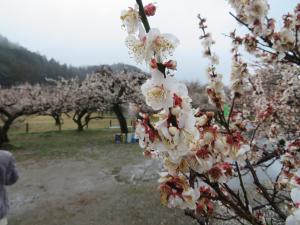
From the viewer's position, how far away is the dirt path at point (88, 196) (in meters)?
5.53

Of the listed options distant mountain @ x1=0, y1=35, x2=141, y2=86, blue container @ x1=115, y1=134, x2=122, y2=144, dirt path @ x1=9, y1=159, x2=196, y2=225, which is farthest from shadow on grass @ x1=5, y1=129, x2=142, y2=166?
distant mountain @ x1=0, y1=35, x2=141, y2=86

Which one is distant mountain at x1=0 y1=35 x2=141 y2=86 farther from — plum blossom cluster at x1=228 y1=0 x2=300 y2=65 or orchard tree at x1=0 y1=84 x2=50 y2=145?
plum blossom cluster at x1=228 y1=0 x2=300 y2=65

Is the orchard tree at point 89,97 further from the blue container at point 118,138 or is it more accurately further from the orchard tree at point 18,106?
the blue container at point 118,138

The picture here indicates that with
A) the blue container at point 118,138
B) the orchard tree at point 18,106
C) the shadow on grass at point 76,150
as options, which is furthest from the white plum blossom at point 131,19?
the orchard tree at point 18,106

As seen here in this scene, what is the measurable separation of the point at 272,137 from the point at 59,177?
6.34m

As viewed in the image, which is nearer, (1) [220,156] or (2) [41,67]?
(1) [220,156]

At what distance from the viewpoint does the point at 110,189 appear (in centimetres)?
730

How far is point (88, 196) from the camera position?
6.88 m

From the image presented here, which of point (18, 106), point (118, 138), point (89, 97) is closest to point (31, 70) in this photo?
point (89, 97)

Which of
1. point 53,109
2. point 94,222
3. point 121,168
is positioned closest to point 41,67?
point 53,109

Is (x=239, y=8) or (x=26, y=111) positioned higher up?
(x=239, y=8)

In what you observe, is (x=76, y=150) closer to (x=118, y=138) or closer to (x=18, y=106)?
→ (x=118, y=138)

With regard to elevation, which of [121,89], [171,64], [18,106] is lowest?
[18,106]

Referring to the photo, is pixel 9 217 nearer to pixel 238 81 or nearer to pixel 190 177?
pixel 238 81
